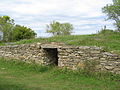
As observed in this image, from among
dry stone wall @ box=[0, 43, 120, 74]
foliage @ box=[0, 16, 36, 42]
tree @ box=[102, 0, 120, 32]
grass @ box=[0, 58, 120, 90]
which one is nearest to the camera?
grass @ box=[0, 58, 120, 90]

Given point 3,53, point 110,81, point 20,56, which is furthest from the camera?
point 3,53

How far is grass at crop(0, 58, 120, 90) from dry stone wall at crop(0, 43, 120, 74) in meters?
0.36

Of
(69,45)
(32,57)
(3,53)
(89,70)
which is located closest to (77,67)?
(89,70)

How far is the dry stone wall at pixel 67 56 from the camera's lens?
727cm

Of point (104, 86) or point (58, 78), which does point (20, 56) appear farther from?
point (104, 86)

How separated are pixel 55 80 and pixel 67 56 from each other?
1.63 metres

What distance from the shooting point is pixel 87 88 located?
19.8 ft

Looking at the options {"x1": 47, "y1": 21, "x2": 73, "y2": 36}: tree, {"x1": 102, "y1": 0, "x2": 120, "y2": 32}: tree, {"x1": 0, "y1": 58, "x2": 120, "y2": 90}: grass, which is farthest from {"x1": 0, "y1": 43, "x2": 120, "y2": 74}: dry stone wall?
{"x1": 47, "y1": 21, "x2": 73, "y2": 36}: tree

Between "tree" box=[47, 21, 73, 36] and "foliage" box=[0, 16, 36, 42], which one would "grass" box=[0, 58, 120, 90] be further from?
"tree" box=[47, 21, 73, 36]

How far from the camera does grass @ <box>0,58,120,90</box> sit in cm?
611

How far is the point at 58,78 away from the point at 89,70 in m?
1.31

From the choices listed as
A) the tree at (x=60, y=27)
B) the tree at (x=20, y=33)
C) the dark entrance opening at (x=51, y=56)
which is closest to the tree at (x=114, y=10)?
the dark entrance opening at (x=51, y=56)

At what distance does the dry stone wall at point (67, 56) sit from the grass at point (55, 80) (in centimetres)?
36

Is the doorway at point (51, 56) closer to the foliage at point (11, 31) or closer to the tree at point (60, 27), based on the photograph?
the foliage at point (11, 31)
